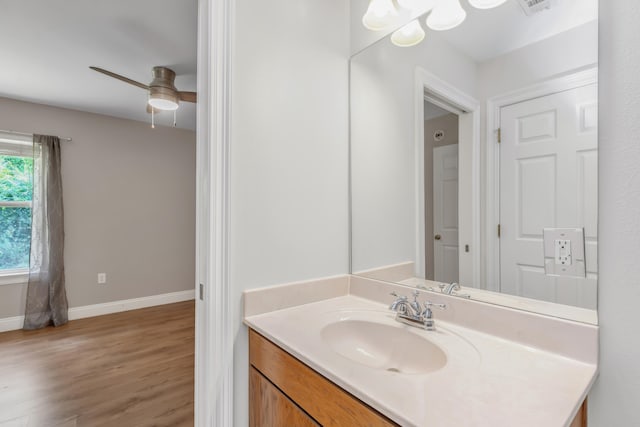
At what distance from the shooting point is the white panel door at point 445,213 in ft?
3.71

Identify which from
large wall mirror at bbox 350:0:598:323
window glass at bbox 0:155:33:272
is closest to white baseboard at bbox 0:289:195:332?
window glass at bbox 0:155:33:272

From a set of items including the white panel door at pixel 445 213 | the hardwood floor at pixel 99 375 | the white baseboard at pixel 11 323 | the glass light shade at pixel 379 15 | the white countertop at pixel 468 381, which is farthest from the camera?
the white baseboard at pixel 11 323

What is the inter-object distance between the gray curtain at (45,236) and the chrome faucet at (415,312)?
A: 3775mm

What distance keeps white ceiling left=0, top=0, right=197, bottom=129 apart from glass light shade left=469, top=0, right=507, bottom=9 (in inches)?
60.9

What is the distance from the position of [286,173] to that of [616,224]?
3.33 feet

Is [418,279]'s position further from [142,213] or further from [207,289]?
[142,213]

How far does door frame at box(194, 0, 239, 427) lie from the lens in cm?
103

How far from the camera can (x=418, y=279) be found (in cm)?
121

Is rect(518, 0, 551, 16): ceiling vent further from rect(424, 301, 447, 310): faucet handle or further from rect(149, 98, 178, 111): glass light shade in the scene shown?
rect(149, 98, 178, 111): glass light shade

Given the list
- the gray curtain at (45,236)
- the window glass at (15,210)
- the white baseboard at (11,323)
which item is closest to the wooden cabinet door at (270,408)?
the gray curtain at (45,236)

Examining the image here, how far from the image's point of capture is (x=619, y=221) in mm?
711

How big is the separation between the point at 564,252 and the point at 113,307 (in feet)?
14.3

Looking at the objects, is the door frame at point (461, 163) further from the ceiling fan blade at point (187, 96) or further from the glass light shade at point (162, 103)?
the glass light shade at point (162, 103)

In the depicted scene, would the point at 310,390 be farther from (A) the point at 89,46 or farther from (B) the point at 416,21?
Result: (A) the point at 89,46
